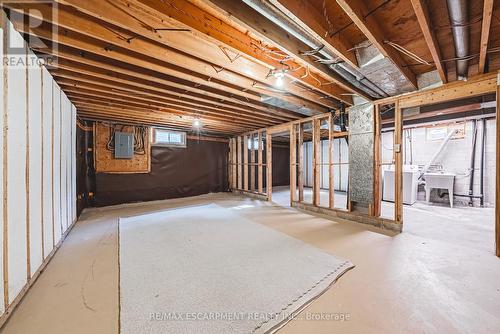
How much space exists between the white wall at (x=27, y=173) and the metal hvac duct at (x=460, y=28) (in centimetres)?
331

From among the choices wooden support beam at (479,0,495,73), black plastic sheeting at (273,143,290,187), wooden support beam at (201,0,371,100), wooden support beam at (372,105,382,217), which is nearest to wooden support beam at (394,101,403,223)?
wooden support beam at (372,105,382,217)

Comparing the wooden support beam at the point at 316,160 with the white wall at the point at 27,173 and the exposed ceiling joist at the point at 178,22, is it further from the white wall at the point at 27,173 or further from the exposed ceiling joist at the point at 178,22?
the white wall at the point at 27,173

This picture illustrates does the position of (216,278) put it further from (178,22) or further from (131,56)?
(131,56)

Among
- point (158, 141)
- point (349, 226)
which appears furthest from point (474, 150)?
point (158, 141)

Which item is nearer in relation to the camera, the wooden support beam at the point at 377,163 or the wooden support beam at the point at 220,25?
the wooden support beam at the point at 220,25

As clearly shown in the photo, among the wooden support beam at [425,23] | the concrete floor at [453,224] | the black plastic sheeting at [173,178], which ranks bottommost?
the concrete floor at [453,224]

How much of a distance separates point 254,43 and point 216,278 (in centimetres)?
241

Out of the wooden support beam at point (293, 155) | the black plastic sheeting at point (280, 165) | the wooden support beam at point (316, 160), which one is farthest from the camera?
the black plastic sheeting at point (280, 165)

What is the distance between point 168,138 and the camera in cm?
602

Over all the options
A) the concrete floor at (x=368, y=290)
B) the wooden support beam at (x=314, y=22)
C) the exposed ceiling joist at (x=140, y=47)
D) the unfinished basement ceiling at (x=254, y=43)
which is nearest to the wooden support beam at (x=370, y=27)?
the unfinished basement ceiling at (x=254, y=43)

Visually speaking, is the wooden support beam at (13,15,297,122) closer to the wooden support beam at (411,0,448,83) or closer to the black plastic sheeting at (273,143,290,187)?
the wooden support beam at (411,0,448,83)

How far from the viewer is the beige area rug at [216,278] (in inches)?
53.0

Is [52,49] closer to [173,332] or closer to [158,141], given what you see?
[173,332]

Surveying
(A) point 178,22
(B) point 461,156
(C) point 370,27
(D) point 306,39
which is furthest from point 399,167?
(B) point 461,156
